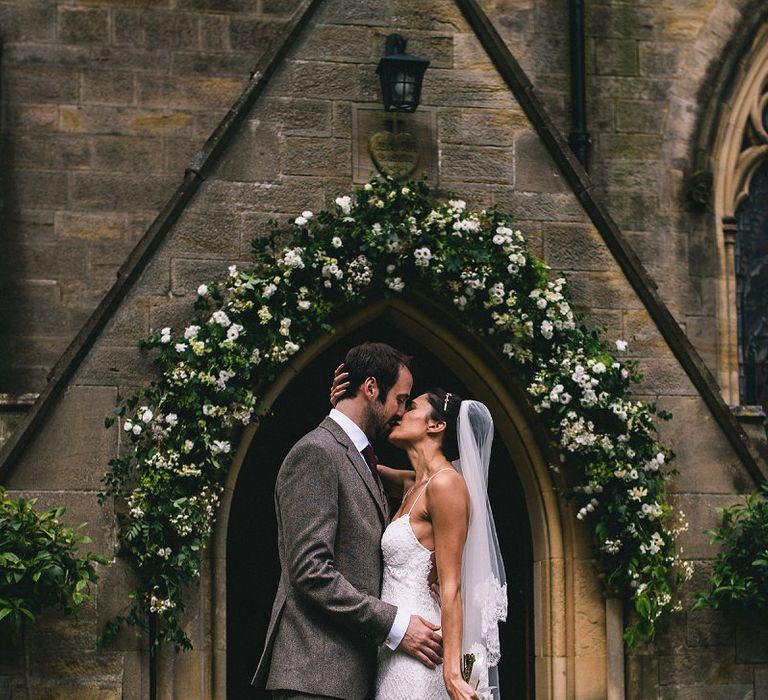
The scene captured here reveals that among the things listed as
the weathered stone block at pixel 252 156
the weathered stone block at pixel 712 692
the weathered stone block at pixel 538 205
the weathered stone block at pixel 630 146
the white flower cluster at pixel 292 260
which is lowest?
the weathered stone block at pixel 712 692

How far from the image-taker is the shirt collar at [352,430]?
6.32 meters

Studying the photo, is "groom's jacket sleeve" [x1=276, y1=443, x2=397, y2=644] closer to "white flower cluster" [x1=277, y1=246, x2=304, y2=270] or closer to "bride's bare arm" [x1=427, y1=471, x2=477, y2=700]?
"bride's bare arm" [x1=427, y1=471, x2=477, y2=700]

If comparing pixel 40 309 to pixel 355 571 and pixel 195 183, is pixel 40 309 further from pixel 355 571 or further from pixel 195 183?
pixel 355 571

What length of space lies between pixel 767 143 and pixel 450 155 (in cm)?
339

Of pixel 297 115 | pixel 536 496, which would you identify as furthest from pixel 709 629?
pixel 297 115

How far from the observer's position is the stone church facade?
25.3 ft

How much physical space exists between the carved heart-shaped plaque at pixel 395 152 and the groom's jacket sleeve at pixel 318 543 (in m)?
2.45

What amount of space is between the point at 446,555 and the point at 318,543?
59cm

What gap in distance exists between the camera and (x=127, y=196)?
9.82 m

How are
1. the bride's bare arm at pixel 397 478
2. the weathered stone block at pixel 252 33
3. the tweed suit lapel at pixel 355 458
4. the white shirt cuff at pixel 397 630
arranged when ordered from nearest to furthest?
the white shirt cuff at pixel 397 630
the tweed suit lapel at pixel 355 458
the bride's bare arm at pixel 397 478
the weathered stone block at pixel 252 33

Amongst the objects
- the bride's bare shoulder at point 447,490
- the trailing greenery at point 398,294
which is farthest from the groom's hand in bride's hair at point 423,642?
the trailing greenery at point 398,294

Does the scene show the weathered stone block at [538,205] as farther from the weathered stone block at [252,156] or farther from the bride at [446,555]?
the bride at [446,555]

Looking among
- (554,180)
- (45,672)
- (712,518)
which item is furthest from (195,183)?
(712,518)

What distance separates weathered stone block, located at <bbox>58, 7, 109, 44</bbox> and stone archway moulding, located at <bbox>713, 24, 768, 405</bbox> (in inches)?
160
